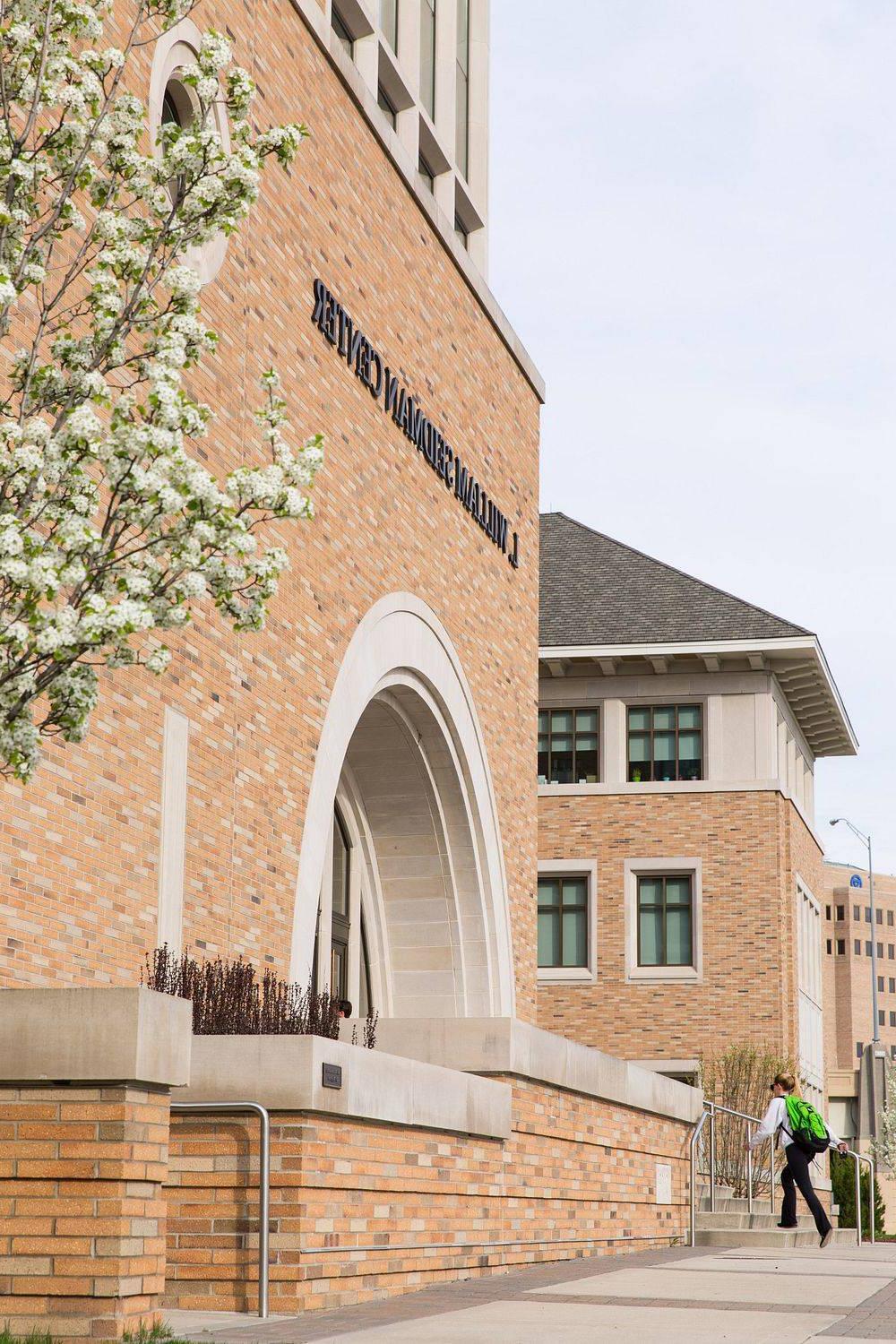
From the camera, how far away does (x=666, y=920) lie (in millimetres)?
36125

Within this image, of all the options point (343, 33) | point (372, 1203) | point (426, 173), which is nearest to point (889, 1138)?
point (426, 173)

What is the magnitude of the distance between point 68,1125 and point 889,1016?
124592 mm

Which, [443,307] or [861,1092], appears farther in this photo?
[861,1092]

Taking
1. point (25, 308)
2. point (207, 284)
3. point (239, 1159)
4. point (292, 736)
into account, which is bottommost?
point (239, 1159)

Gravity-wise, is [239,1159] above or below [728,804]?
below

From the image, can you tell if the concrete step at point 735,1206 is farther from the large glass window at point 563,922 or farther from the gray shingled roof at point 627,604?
the gray shingled roof at point 627,604

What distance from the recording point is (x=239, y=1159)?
9594 millimetres

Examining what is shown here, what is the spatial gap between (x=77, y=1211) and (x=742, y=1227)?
53.3 feet

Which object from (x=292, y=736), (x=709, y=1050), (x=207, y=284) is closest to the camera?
(x=207, y=284)

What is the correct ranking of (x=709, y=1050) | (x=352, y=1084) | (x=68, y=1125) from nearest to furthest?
1. (x=68, y=1125)
2. (x=352, y=1084)
3. (x=709, y=1050)

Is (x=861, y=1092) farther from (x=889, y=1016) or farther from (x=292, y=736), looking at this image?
(x=889, y=1016)

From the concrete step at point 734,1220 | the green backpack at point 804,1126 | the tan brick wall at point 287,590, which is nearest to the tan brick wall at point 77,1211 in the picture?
the tan brick wall at point 287,590

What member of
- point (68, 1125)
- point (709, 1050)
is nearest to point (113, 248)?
point (68, 1125)

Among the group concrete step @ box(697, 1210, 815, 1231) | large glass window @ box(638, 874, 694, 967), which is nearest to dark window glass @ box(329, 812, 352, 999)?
concrete step @ box(697, 1210, 815, 1231)
